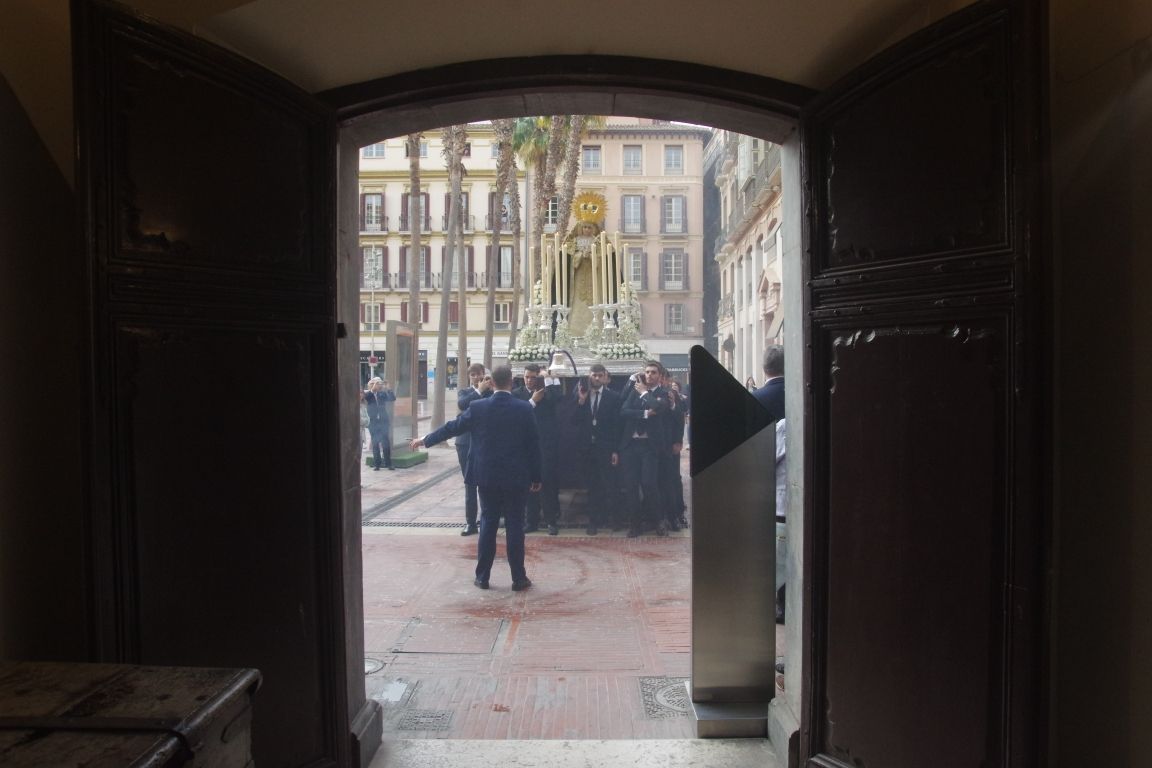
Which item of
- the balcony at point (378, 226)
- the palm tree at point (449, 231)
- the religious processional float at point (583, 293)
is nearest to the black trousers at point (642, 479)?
the religious processional float at point (583, 293)

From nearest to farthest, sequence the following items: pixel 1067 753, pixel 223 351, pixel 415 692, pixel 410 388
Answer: pixel 1067 753 → pixel 223 351 → pixel 415 692 → pixel 410 388

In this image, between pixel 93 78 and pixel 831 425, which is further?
pixel 831 425

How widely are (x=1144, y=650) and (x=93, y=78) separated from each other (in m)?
3.41

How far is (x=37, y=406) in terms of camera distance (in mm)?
2484

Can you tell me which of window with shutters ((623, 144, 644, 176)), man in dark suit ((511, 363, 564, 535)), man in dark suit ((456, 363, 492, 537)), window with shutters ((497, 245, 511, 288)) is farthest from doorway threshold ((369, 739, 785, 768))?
window with shutters ((497, 245, 511, 288))

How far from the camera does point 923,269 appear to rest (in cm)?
243

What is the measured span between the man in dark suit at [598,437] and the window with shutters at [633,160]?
39.8 metres

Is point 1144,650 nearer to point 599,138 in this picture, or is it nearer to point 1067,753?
point 1067,753

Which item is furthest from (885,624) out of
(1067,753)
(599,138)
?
(599,138)

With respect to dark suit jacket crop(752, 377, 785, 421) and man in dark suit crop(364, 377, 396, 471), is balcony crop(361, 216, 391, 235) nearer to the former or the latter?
man in dark suit crop(364, 377, 396, 471)

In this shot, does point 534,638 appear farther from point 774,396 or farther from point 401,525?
point 401,525

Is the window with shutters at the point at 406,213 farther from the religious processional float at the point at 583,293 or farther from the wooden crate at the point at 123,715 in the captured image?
the wooden crate at the point at 123,715

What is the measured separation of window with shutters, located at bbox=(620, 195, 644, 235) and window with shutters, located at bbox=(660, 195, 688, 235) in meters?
1.40

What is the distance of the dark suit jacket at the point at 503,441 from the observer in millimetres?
6172
